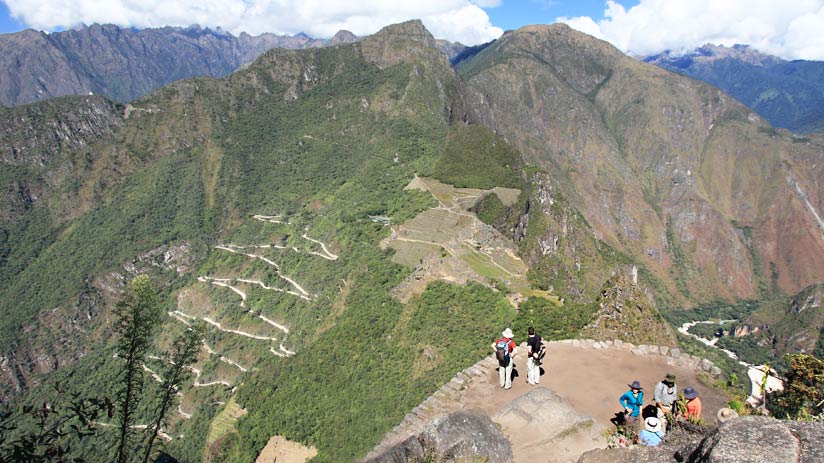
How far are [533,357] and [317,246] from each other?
5023 cm

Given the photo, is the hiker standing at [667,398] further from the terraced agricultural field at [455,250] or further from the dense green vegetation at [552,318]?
the terraced agricultural field at [455,250]

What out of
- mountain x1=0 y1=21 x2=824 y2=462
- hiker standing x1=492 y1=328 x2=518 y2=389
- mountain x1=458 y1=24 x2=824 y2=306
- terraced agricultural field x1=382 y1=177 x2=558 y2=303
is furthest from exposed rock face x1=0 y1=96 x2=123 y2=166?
hiker standing x1=492 y1=328 x2=518 y2=389

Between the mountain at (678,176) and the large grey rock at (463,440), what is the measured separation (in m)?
120

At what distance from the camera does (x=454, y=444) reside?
472 inches

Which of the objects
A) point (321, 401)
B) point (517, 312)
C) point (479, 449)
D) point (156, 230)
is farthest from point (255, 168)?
point (479, 449)

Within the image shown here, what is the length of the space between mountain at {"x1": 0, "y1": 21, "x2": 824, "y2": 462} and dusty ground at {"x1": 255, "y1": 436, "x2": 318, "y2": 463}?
50 centimetres

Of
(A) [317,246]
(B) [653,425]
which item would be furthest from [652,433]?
(A) [317,246]

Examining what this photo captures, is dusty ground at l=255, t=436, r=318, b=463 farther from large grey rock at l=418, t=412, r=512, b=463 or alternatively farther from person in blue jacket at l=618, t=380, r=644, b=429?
person in blue jacket at l=618, t=380, r=644, b=429

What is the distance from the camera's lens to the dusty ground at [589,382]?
17312 millimetres

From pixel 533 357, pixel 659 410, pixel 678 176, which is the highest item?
pixel 659 410

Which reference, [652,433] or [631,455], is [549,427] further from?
[631,455]

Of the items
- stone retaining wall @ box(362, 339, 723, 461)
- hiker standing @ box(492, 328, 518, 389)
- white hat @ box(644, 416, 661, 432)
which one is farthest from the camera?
hiker standing @ box(492, 328, 518, 389)

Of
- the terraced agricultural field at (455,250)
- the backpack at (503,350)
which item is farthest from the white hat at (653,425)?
the terraced agricultural field at (455,250)

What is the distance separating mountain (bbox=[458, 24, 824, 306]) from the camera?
153m
